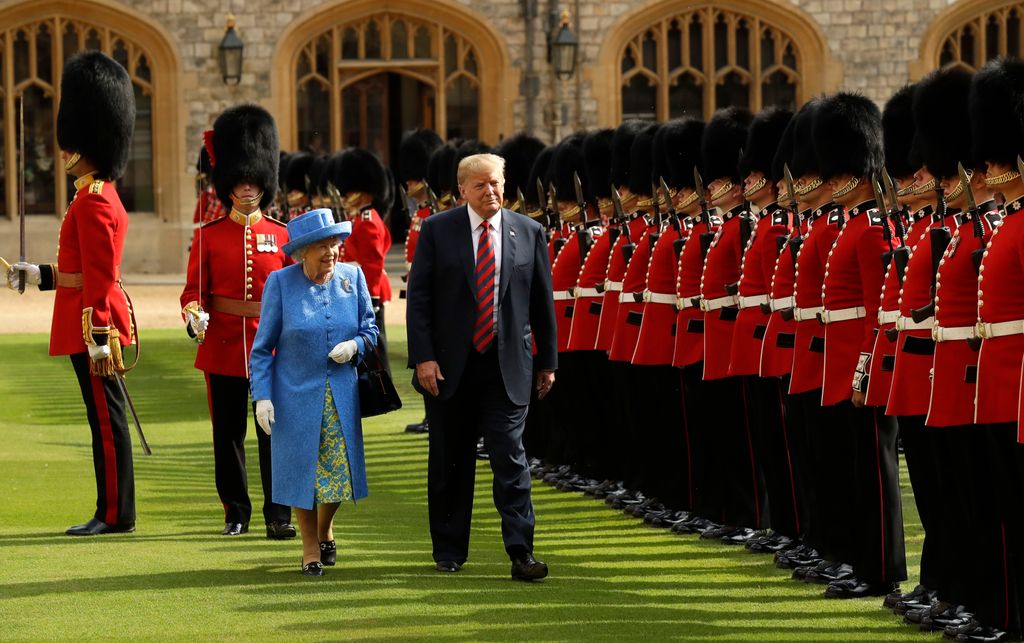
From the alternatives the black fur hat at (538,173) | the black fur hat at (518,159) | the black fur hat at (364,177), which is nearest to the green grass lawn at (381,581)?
the black fur hat at (538,173)

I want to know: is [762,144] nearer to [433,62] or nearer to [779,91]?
[433,62]

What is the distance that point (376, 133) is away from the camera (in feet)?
72.4

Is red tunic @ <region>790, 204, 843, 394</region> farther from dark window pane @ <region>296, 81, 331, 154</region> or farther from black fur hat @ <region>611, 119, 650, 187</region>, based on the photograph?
dark window pane @ <region>296, 81, 331, 154</region>

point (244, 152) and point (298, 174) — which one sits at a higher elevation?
point (298, 174)

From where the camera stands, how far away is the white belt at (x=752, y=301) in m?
6.35

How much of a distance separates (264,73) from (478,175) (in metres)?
15.6

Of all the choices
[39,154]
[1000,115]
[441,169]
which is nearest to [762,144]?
[1000,115]

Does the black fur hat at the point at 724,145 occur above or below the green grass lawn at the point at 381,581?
above

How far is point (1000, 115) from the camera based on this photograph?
4.98 metres

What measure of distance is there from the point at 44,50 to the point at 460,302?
52.9 feet

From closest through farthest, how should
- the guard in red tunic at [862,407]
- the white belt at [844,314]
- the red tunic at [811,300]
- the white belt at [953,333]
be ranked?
the white belt at [953,333]
the guard in red tunic at [862,407]
the white belt at [844,314]
the red tunic at [811,300]

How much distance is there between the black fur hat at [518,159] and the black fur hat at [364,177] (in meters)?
1.31

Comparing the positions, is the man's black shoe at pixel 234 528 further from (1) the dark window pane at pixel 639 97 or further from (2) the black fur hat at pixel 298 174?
(1) the dark window pane at pixel 639 97

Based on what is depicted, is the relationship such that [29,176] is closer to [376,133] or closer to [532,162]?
[376,133]
